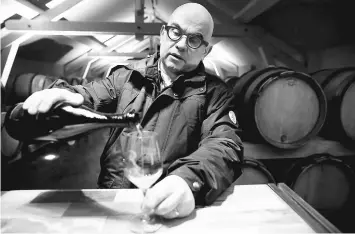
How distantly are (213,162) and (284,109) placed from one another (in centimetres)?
150

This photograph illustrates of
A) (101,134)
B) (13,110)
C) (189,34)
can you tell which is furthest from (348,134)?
(101,134)

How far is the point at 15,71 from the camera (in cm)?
616

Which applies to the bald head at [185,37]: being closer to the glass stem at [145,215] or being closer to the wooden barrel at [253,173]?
the glass stem at [145,215]

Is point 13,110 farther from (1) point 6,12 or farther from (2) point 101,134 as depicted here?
(2) point 101,134

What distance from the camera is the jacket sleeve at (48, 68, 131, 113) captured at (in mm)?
1763

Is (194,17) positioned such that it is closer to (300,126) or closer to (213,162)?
(213,162)

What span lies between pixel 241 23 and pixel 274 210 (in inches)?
131

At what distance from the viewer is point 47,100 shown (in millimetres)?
1018

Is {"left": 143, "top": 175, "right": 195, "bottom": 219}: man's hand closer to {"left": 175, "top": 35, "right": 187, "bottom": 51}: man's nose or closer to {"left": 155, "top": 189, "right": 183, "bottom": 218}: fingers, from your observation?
{"left": 155, "top": 189, "right": 183, "bottom": 218}: fingers

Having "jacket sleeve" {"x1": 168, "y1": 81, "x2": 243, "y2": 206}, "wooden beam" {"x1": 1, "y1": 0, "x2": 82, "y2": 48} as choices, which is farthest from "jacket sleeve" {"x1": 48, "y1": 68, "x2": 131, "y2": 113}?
"wooden beam" {"x1": 1, "y1": 0, "x2": 82, "y2": 48}

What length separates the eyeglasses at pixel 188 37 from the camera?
1.70 metres

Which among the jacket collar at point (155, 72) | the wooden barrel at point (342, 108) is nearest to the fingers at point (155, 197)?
the jacket collar at point (155, 72)

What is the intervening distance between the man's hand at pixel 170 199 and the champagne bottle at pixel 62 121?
0.26 metres

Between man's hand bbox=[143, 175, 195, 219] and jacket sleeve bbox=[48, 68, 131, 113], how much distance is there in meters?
0.92
